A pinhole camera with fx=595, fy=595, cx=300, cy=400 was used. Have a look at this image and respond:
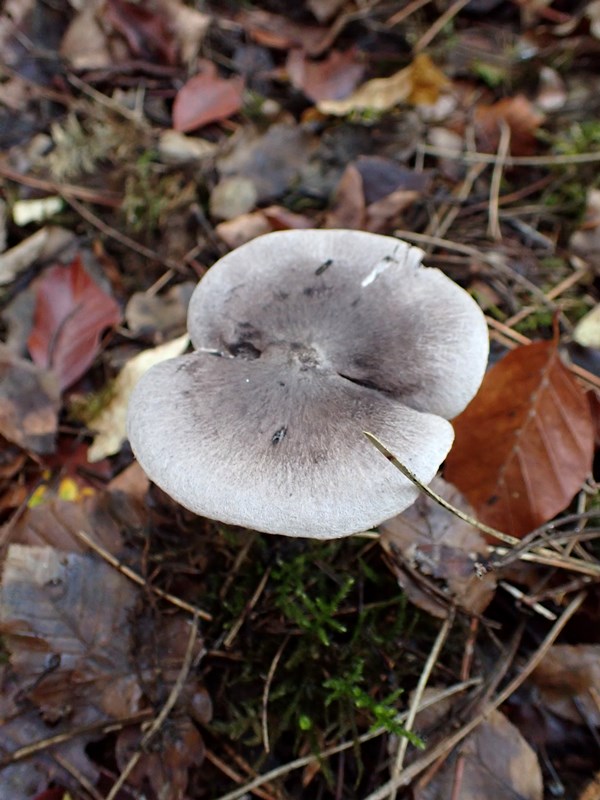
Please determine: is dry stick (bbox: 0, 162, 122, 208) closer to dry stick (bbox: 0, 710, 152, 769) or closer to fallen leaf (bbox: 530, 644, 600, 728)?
dry stick (bbox: 0, 710, 152, 769)

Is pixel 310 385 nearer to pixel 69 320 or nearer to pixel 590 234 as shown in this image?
pixel 69 320

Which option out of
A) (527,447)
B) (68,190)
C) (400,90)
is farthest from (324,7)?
(527,447)

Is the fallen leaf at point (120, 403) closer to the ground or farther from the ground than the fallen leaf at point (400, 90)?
closer to the ground

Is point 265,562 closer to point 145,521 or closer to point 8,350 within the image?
point 145,521

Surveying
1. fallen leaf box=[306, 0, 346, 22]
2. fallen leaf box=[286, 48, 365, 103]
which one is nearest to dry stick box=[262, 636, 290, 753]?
fallen leaf box=[286, 48, 365, 103]

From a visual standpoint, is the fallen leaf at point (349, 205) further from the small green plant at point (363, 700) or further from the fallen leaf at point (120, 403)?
the small green plant at point (363, 700)

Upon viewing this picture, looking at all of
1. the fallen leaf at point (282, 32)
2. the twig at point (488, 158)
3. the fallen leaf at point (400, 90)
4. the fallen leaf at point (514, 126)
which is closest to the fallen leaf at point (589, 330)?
the twig at point (488, 158)
